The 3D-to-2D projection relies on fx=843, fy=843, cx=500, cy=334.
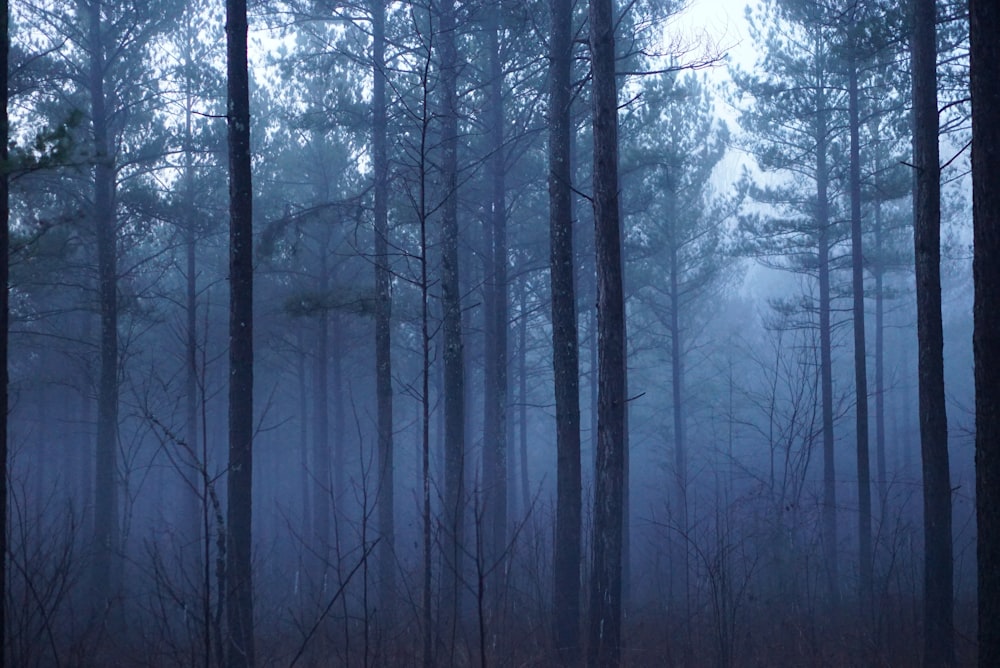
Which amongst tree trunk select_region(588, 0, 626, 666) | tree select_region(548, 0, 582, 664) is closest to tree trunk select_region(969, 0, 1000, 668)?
tree trunk select_region(588, 0, 626, 666)

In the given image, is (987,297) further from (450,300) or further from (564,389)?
(450,300)

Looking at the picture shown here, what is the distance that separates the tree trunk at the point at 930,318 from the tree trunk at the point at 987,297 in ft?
8.63

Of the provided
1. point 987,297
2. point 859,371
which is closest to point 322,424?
point 859,371

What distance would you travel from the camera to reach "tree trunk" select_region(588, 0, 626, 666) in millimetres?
8484

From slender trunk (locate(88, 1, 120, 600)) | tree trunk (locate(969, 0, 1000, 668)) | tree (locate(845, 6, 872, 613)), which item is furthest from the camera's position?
tree (locate(845, 6, 872, 613))

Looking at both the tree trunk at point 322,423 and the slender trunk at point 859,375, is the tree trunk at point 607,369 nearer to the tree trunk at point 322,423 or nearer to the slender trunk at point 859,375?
the slender trunk at point 859,375

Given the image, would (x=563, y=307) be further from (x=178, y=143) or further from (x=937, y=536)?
(x=178, y=143)

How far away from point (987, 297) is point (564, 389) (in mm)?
4518

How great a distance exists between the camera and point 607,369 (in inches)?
336

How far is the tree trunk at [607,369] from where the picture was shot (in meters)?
8.48

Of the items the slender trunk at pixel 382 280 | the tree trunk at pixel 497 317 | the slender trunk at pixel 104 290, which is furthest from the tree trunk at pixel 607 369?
the slender trunk at pixel 104 290

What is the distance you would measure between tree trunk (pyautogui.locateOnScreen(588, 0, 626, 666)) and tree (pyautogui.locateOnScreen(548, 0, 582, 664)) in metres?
1.05

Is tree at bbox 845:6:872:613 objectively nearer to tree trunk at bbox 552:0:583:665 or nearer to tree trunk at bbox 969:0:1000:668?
tree trunk at bbox 552:0:583:665

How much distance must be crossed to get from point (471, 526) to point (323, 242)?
33.1ft
